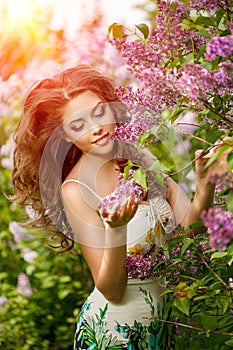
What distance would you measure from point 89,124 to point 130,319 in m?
0.50

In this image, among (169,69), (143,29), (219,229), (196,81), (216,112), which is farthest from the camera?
(143,29)

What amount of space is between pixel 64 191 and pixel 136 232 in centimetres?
21

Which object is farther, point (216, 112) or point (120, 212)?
point (120, 212)

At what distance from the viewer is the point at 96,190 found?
193 centimetres

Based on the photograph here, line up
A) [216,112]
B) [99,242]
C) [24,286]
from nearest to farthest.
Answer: [216,112], [99,242], [24,286]

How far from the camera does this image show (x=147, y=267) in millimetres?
1866

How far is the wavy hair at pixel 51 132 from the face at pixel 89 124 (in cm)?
3

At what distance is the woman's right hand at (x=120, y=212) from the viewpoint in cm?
157

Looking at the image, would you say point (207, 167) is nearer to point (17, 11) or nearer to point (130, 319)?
point (130, 319)

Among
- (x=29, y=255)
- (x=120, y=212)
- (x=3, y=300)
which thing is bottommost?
(x=3, y=300)

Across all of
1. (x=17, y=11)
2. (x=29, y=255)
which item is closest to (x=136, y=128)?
(x=29, y=255)

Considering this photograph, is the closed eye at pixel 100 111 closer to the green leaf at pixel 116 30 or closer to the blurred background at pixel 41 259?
the green leaf at pixel 116 30

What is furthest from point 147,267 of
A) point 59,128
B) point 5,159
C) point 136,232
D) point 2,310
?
point 5,159

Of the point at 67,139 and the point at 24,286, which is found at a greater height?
the point at 67,139
